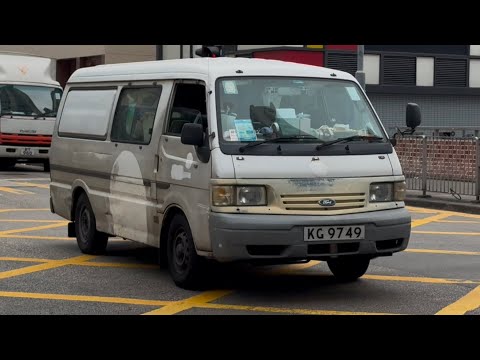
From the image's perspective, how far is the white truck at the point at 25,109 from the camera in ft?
83.5

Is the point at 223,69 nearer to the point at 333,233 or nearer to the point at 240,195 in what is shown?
the point at 240,195

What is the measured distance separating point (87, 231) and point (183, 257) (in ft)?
8.24

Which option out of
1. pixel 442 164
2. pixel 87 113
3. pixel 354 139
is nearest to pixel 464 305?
pixel 354 139

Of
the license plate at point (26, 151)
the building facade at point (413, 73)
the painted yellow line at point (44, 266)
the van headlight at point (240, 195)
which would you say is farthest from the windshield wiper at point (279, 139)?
the building facade at point (413, 73)

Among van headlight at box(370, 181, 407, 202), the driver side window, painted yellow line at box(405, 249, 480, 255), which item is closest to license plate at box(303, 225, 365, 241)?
van headlight at box(370, 181, 407, 202)

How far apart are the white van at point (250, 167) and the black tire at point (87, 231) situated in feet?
2.10

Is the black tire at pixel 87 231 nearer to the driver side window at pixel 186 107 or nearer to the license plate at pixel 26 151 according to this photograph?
the driver side window at pixel 186 107

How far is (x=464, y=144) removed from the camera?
17766 millimetres

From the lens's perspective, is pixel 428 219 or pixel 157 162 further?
pixel 428 219

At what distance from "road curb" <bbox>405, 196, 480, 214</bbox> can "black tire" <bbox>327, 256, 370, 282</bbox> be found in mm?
7890

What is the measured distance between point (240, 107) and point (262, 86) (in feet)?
1.07

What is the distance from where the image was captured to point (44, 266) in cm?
1029

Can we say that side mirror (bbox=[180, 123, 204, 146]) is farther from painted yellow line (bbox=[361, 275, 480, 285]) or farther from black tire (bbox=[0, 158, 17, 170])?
black tire (bbox=[0, 158, 17, 170])
